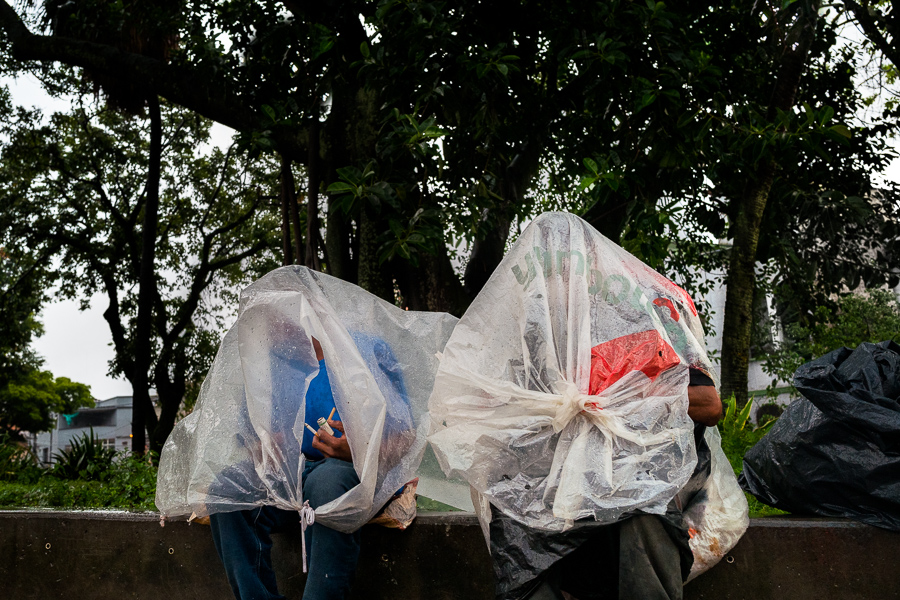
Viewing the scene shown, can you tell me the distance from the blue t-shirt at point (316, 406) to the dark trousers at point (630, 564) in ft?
3.10

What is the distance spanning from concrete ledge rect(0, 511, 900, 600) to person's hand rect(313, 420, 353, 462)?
1.49 ft

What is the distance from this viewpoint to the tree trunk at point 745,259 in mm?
5340

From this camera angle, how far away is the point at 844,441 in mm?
2408

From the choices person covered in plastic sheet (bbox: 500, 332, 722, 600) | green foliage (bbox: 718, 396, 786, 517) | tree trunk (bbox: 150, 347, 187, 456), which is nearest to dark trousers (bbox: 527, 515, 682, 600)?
person covered in plastic sheet (bbox: 500, 332, 722, 600)

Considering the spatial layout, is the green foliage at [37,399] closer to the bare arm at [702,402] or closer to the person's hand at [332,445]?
the person's hand at [332,445]

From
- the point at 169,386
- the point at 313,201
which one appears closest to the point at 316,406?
the point at 313,201

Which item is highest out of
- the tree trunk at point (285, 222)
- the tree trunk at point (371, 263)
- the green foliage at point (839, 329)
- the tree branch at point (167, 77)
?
the tree branch at point (167, 77)

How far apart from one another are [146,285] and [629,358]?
30.9 feet

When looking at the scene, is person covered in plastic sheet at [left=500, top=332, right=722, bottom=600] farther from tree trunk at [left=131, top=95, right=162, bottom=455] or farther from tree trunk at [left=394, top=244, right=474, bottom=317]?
tree trunk at [left=131, top=95, right=162, bottom=455]

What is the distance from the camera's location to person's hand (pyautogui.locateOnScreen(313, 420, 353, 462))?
2488 millimetres

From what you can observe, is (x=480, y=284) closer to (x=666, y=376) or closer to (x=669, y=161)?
(x=669, y=161)

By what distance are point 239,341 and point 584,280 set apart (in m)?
1.20

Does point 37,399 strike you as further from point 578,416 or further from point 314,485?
point 578,416

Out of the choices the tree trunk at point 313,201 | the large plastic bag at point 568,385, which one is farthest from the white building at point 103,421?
the large plastic bag at point 568,385
